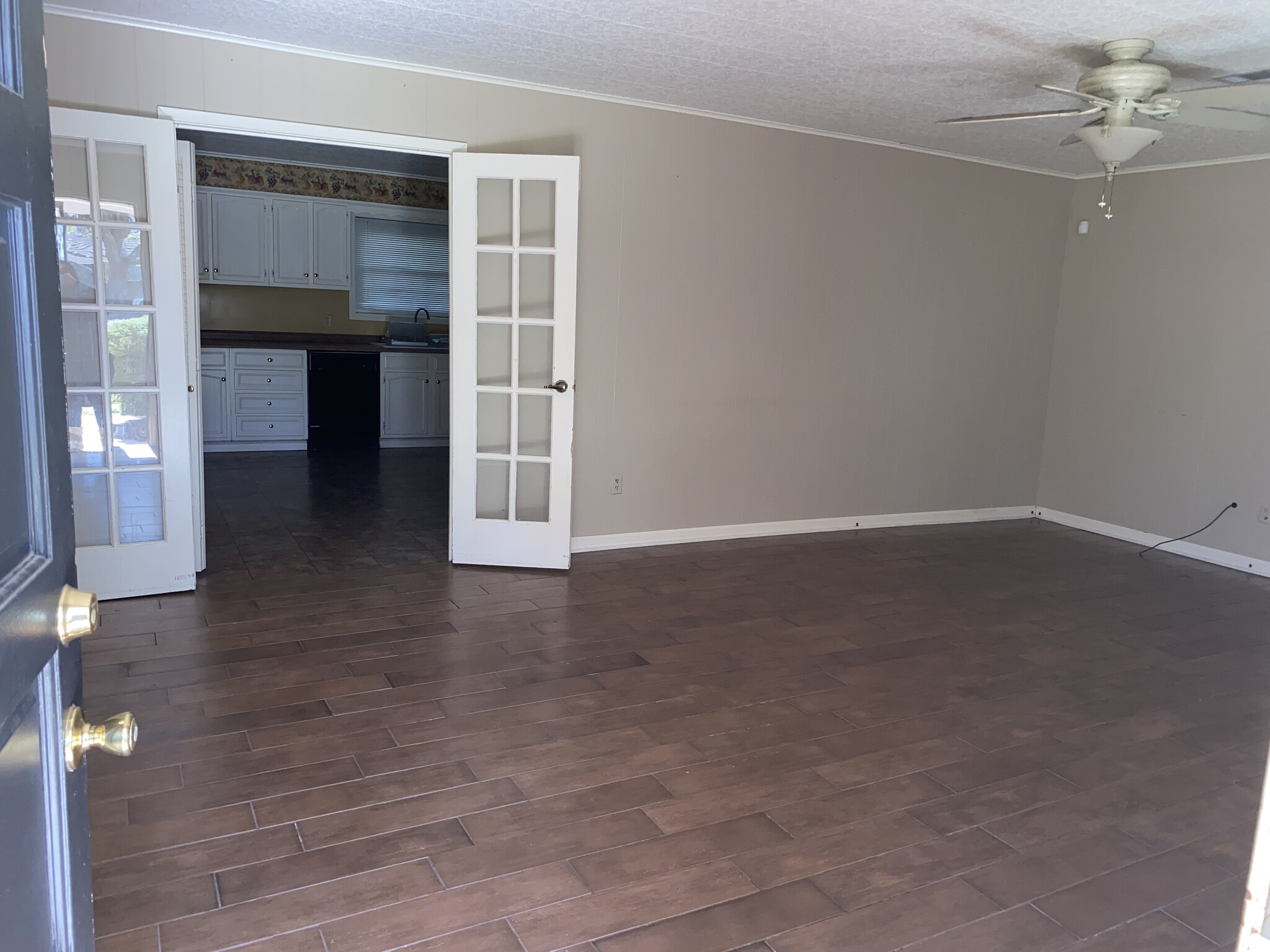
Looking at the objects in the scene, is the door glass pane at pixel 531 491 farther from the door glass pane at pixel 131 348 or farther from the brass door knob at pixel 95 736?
the brass door knob at pixel 95 736

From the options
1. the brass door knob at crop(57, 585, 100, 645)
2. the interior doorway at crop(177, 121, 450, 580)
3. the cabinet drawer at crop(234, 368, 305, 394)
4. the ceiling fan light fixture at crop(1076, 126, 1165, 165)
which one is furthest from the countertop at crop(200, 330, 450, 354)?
the brass door knob at crop(57, 585, 100, 645)

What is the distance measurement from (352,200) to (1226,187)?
6.75 meters

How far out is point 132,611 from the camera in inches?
151

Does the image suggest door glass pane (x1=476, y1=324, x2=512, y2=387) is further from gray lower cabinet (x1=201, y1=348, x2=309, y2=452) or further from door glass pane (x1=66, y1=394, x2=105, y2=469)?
gray lower cabinet (x1=201, y1=348, x2=309, y2=452)

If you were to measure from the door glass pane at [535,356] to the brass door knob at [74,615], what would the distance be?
3.76 metres

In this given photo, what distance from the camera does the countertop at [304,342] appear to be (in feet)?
24.9

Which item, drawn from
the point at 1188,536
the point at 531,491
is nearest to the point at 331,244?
the point at 531,491

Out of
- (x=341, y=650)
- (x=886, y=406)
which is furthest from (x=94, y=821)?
(x=886, y=406)

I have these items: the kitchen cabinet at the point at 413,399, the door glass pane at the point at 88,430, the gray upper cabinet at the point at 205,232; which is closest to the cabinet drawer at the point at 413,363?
the kitchen cabinet at the point at 413,399

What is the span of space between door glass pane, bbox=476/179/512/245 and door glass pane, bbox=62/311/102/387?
1.76 metres

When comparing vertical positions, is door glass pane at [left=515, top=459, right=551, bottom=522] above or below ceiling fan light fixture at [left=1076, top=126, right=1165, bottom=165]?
below

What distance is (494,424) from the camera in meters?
4.74

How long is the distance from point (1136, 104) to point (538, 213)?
2645 millimetres

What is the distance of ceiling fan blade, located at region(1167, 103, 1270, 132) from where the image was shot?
300 centimetres
